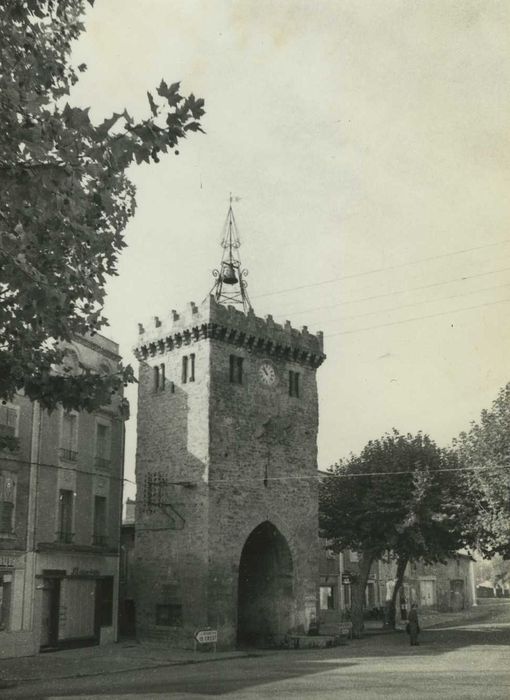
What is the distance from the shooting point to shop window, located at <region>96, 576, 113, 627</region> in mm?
30175

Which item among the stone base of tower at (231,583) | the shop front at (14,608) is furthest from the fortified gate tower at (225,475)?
the shop front at (14,608)

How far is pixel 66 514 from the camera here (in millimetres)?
28922

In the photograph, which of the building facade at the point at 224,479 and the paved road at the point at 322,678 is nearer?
the paved road at the point at 322,678

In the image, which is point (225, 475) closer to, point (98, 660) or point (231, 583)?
point (231, 583)

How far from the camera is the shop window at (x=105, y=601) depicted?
99.0 ft

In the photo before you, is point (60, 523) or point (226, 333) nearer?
point (60, 523)

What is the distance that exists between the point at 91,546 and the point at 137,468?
19.2 ft

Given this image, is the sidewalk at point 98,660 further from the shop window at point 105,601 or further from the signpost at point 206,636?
the shop window at point 105,601

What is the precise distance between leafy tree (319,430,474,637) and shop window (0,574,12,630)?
17.7 metres

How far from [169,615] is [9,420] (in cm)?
1130

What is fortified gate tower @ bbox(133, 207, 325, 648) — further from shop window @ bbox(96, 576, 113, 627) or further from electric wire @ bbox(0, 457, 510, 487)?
shop window @ bbox(96, 576, 113, 627)

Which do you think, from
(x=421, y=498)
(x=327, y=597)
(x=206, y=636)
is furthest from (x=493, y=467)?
(x=327, y=597)

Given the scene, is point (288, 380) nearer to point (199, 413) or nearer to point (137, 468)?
point (199, 413)

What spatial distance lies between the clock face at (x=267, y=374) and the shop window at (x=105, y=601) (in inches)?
436
